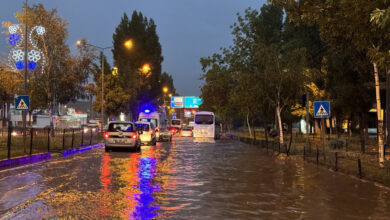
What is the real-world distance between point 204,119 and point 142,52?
92.3 feet

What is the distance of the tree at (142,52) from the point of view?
6938 centimetres

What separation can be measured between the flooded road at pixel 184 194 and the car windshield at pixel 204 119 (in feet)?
111

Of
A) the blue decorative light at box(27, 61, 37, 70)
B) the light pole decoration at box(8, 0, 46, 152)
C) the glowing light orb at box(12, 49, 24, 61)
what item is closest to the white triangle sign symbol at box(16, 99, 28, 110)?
the light pole decoration at box(8, 0, 46, 152)

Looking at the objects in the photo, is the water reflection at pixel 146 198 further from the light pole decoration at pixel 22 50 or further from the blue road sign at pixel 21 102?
the light pole decoration at pixel 22 50

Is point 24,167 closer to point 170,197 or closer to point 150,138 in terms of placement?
point 170,197

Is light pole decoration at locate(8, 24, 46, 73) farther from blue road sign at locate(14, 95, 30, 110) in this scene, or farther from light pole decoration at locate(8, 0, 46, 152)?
blue road sign at locate(14, 95, 30, 110)

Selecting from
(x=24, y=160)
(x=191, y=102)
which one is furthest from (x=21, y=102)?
(x=191, y=102)

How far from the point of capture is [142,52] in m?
73.8

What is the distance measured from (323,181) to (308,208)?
467cm

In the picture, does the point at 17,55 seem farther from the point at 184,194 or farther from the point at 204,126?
the point at 184,194

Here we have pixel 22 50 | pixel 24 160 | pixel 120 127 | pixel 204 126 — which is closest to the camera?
pixel 24 160

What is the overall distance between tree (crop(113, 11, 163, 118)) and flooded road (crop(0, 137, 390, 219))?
173 ft

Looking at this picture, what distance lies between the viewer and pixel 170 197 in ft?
32.6

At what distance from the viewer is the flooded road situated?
8188mm
